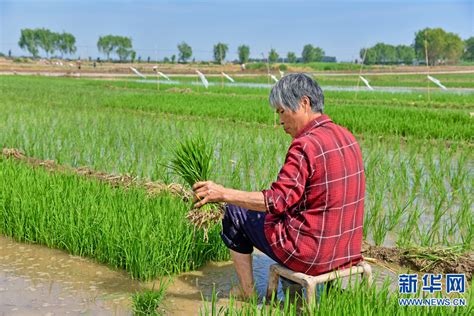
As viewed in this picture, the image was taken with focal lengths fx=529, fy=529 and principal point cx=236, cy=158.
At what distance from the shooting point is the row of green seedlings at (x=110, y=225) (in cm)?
290

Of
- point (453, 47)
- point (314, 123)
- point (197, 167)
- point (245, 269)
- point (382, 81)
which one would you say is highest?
point (453, 47)

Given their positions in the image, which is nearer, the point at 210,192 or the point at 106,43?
the point at 210,192

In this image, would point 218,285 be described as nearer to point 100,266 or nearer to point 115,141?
point 100,266

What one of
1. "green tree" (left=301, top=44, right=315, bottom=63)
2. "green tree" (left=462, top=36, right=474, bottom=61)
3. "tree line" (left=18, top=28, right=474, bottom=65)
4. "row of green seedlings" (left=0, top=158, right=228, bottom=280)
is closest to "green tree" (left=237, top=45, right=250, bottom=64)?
"tree line" (left=18, top=28, right=474, bottom=65)

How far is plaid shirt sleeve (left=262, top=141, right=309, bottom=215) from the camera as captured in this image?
6.99 ft

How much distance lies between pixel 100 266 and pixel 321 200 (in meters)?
1.55

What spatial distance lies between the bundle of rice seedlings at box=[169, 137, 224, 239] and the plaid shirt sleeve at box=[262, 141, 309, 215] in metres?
0.55

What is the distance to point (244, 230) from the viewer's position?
2512 mm

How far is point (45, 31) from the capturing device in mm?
83938

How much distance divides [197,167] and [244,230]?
392mm

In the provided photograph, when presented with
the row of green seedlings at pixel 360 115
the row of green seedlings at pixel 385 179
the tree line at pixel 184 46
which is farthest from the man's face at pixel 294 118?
the tree line at pixel 184 46

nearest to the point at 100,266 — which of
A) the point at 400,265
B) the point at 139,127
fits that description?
the point at 400,265

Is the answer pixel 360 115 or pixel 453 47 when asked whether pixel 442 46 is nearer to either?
pixel 453 47

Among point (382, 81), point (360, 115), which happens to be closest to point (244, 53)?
point (382, 81)
